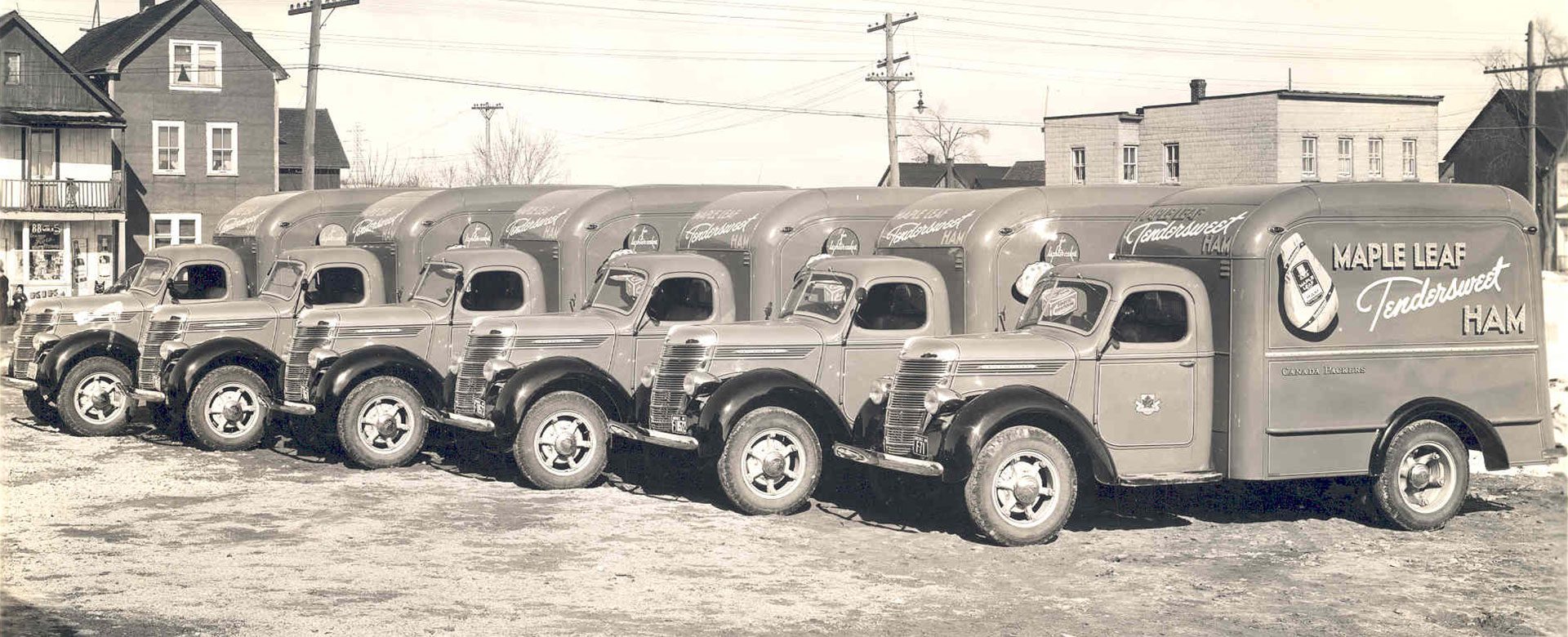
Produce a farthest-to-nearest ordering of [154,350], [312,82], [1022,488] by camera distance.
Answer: [312,82] < [154,350] < [1022,488]

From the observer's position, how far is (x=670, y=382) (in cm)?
1466

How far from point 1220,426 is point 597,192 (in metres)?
9.00

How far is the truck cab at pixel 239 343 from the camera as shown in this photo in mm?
17797

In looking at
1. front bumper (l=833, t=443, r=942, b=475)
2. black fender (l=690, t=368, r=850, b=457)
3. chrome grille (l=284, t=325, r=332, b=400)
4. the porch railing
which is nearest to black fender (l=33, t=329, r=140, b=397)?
chrome grille (l=284, t=325, r=332, b=400)

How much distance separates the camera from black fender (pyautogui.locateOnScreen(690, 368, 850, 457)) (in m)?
13.7

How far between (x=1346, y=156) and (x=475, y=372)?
37.5 m

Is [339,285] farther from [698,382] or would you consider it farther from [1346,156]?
[1346,156]

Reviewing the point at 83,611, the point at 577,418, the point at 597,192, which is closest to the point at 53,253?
the point at 597,192

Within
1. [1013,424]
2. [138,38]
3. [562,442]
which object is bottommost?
[562,442]

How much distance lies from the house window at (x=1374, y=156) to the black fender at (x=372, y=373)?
125 ft

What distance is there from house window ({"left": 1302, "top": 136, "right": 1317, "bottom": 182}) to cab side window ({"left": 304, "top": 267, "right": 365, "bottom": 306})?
3401 centimetres

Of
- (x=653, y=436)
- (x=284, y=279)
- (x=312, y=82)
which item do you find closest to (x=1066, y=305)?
(x=653, y=436)

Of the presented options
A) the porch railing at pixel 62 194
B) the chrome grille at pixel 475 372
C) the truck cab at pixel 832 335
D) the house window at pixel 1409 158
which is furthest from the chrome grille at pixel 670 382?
the house window at pixel 1409 158

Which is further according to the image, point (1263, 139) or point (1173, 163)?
point (1173, 163)
